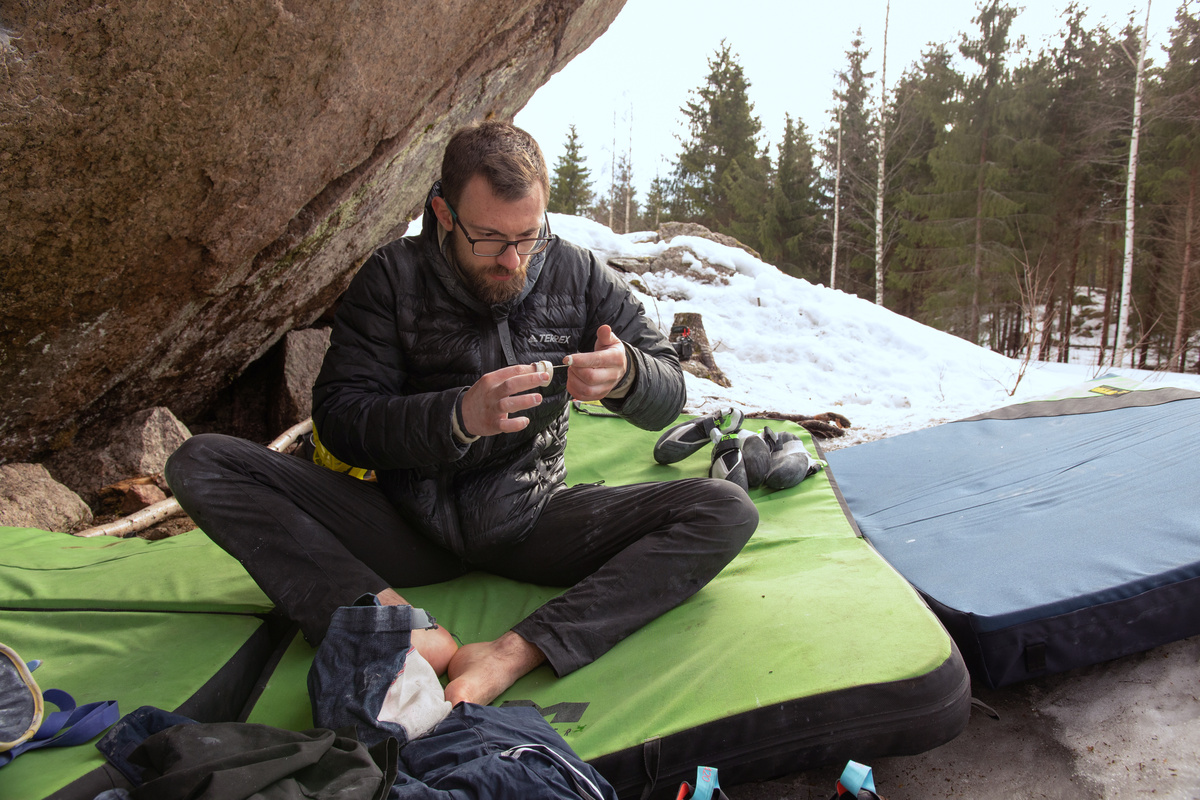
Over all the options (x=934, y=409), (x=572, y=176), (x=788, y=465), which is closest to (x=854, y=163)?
(x=572, y=176)

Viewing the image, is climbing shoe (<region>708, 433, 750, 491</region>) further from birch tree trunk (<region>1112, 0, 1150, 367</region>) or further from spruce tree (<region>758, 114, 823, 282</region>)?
spruce tree (<region>758, 114, 823, 282</region>)

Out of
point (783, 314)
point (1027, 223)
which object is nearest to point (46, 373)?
point (783, 314)

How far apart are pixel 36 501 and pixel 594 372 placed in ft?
8.74

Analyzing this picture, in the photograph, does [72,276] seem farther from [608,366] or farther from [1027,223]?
[1027,223]

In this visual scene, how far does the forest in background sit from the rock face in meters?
11.3

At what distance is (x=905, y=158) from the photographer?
1720 cm

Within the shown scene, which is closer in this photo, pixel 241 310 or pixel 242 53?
pixel 242 53

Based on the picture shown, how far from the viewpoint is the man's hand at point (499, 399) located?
153 cm

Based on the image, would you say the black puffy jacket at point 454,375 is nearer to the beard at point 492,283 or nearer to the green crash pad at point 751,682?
the beard at point 492,283

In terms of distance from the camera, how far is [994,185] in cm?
1546

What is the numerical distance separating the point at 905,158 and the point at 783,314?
11.7 meters

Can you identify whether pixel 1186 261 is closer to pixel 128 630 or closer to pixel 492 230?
pixel 492 230

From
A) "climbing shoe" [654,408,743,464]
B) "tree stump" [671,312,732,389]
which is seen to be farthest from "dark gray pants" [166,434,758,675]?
"tree stump" [671,312,732,389]

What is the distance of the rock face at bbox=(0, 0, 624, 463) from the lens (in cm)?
192
